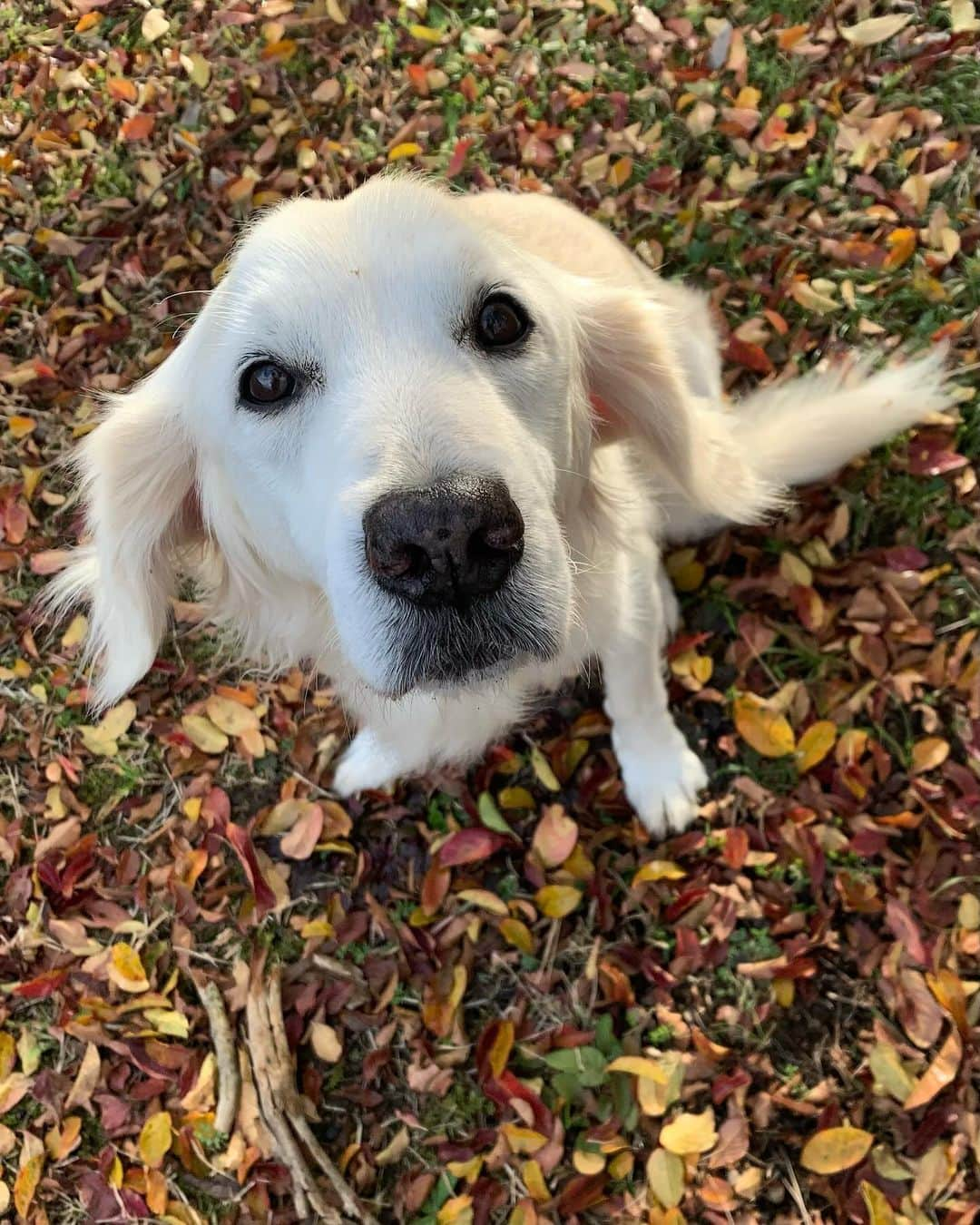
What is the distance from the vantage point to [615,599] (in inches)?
93.8

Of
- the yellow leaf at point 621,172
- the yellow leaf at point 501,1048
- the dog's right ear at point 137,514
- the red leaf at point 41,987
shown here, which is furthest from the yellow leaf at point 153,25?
the yellow leaf at point 501,1048

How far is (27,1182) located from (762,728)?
2584mm

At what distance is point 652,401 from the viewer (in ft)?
7.41

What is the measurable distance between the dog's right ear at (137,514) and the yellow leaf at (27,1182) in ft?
5.11

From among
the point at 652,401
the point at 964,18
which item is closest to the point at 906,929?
the point at 652,401

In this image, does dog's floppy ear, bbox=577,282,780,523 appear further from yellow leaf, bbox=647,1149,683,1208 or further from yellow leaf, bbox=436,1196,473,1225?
yellow leaf, bbox=436,1196,473,1225

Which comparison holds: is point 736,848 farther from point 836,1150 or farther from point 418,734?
point 418,734

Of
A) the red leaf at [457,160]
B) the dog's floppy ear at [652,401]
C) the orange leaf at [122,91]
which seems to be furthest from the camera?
the orange leaf at [122,91]

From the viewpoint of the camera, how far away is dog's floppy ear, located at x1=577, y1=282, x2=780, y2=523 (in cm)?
219

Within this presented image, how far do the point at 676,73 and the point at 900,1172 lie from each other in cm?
378

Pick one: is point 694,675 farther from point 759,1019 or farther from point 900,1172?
point 900,1172

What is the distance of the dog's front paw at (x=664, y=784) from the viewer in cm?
289

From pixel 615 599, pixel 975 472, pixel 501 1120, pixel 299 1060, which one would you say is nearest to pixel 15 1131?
pixel 299 1060

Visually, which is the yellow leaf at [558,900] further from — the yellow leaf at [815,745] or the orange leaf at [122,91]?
the orange leaf at [122,91]
